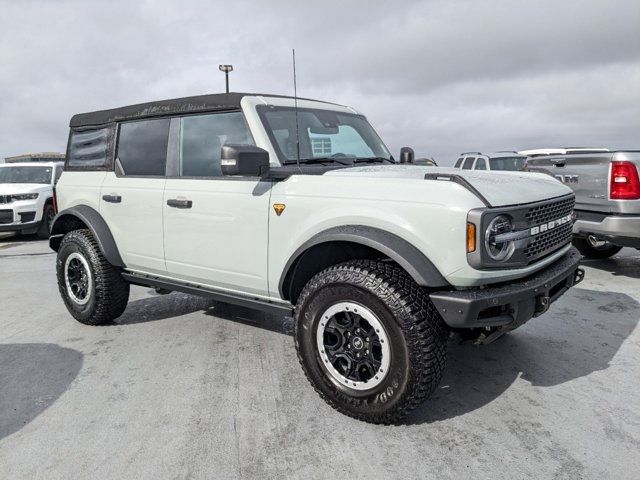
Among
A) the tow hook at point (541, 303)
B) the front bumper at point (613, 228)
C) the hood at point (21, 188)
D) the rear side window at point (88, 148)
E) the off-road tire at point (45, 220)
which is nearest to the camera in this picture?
the tow hook at point (541, 303)

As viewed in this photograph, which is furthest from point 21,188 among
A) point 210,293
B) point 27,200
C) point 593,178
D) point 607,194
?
point 607,194

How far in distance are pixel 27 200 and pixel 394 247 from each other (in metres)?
11.3

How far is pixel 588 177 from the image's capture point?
606 centimetres

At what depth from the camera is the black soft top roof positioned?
375cm

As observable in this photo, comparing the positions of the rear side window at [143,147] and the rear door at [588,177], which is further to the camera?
the rear door at [588,177]

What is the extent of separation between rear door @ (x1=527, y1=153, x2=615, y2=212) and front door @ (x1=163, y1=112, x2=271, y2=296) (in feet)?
14.5

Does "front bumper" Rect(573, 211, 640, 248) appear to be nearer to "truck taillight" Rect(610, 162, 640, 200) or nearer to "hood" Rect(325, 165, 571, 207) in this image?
"truck taillight" Rect(610, 162, 640, 200)

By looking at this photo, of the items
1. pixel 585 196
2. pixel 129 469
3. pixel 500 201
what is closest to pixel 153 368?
pixel 129 469

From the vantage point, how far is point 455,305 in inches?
101

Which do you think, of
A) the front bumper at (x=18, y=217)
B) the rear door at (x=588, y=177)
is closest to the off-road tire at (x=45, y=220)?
the front bumper at (x=18, y=217)

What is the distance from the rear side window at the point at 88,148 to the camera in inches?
185

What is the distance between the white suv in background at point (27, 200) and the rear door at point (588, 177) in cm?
1016

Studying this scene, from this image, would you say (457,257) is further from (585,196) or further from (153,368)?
(585,196)

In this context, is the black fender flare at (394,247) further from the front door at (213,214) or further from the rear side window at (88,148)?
the rear side window at (88,148)
